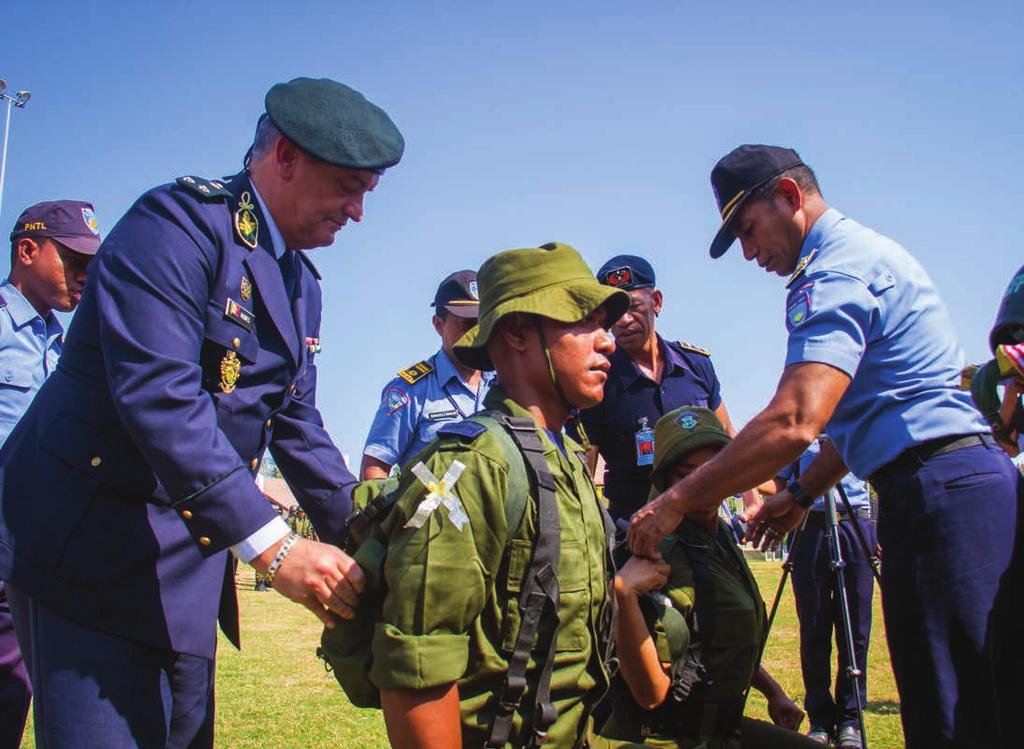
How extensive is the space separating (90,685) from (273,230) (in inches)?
55.3

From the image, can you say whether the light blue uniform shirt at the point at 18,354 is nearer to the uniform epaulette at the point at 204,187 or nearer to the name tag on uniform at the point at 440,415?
the name tag on uniform at the point at 440,415

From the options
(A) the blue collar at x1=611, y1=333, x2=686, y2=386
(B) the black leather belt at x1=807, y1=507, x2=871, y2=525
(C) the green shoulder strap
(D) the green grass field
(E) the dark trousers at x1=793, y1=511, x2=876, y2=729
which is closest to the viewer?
(C) the green shoulder strap

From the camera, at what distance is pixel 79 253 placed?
180 inches

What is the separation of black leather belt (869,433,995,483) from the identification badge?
6.77 ft

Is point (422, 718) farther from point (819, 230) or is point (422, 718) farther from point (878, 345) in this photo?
point (819, 230)

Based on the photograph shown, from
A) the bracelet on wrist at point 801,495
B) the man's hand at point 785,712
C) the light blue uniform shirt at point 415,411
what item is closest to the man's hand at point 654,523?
the bracelet on wrist at point 801,495

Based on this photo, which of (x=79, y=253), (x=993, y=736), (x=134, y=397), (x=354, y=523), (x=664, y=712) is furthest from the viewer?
(x=79, y=253)

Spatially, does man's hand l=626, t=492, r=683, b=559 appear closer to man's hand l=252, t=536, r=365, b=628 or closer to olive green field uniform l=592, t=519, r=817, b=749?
olive green field uniform l=592, t=519, r=817, b=749

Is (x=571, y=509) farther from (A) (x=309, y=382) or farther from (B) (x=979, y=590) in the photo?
(B) (x=979, y=590)

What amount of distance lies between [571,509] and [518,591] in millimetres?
320

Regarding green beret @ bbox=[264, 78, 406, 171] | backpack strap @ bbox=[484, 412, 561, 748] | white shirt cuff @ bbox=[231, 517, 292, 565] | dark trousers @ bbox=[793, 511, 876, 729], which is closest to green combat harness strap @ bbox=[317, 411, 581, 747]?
backpack strap @ bbox=[484, 412, 561, 748]

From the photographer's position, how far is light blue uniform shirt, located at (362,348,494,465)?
17.0ft

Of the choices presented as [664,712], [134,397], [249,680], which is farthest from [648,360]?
[249,680]

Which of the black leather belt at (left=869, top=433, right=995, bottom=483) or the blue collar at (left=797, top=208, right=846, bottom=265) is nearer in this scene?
the black leather belt at (left=869, top=433, right=995, bottom=483)
